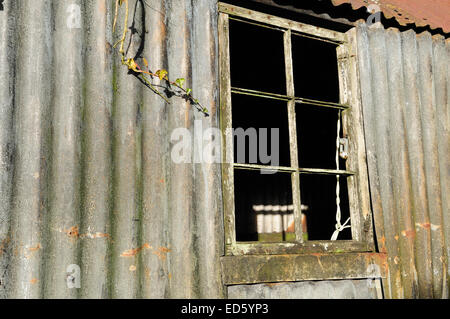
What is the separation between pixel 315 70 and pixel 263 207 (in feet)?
6.19

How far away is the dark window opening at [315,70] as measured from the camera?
4.66 metres

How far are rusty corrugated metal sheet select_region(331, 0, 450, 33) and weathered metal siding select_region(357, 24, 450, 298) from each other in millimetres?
108

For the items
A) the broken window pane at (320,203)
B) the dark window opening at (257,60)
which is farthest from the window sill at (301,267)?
the broken window pane at (320,203)

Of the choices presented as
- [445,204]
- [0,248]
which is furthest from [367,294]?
[0,248]

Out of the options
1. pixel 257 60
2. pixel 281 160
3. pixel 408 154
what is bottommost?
pixel 408 154

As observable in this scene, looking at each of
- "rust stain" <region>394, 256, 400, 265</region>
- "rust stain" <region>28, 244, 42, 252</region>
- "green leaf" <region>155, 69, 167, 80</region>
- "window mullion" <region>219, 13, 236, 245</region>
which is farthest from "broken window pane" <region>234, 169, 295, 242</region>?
"rust stain" <region>28, 244, 42, 252</region>

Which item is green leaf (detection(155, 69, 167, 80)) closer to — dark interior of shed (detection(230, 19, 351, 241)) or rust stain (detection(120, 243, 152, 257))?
rust stain (detection(120, 243, 152, 257))

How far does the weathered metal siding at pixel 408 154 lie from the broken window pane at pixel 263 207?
8.51 feet

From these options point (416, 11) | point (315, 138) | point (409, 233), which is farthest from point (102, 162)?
point (315, 138)

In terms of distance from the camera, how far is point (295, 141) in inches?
120

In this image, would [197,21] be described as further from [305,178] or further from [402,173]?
[305,178]

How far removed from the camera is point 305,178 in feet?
20.4

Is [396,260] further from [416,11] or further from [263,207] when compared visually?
[263,207]

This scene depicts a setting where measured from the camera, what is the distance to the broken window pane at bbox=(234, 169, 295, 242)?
5.91m
